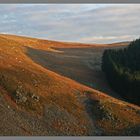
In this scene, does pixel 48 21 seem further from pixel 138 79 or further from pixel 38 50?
pixel 138 79

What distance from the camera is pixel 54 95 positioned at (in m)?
9.55

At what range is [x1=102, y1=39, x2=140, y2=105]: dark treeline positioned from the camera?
9.57 meters

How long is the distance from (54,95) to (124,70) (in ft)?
4.91

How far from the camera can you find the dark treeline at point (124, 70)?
31.4 ft

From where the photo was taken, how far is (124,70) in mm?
9609

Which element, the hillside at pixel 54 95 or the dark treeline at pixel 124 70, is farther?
the dark treeline at pixel 124 70

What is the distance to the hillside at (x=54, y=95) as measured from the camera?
31.1ft

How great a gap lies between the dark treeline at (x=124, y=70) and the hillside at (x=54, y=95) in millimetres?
144

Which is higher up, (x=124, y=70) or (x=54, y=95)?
(x=124, y=70)

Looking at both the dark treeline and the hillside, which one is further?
the dark treeline

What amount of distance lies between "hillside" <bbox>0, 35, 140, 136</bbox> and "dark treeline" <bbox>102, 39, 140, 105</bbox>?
0.47 ft

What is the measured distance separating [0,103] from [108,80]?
7.23ft

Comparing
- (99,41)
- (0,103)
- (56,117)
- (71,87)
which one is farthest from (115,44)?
(0,103)

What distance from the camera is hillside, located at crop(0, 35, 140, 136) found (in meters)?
9.47
